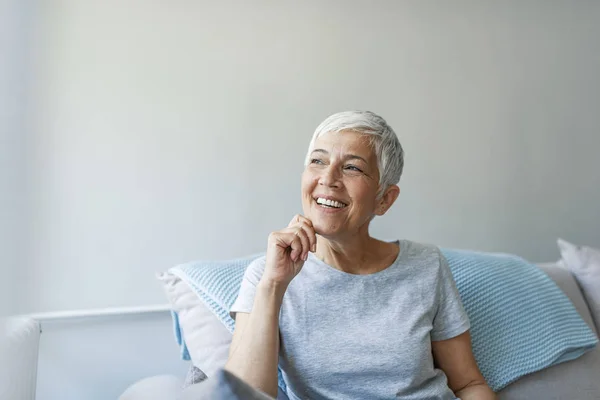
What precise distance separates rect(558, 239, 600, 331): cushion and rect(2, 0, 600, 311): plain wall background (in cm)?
39

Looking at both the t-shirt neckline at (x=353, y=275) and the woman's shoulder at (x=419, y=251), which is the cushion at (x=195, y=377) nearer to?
the t-shirt neckline at (x=353, y=275)

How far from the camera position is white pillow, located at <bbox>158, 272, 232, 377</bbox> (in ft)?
5.05

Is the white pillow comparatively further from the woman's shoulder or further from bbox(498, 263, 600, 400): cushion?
bbox(498, 263, 600, 400): cushion

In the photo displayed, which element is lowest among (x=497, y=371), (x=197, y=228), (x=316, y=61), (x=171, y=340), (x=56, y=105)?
(x=171, y=340)

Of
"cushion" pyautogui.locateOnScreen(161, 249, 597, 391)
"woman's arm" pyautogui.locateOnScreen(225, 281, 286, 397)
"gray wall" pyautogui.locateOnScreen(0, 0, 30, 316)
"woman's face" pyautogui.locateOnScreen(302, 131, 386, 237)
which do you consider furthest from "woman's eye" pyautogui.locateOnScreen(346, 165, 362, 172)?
"gray wall" pyautogui.locateOnScreen(0, 0, 30, 316)

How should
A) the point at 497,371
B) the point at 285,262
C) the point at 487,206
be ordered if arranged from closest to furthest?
the point at 285,262 < the point at 497,371 < the point at 487,206

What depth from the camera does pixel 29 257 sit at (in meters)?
1.77

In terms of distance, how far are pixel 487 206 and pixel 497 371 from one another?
2.79ft

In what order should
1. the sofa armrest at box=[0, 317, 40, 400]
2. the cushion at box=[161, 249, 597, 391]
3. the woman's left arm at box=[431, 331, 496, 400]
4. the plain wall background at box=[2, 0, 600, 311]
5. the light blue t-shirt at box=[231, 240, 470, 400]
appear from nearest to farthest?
the sofa armrest at box=[0, 317, 40, 400] < the light blue t-shirt at box=[231, 240, 470, 400] < the woman's left arm at box=[431, 331, 496, 400] < the cushion at box=[161, 249, 597, 391] < the plain wall background at box=[2, 0, 600, 311]

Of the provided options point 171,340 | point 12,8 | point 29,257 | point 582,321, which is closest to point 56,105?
point 12,8

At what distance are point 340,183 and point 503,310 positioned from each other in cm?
65

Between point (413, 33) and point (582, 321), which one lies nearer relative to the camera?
point (582, 321)

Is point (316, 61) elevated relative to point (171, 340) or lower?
elevated

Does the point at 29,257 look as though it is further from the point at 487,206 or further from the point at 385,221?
the point at 487,206
